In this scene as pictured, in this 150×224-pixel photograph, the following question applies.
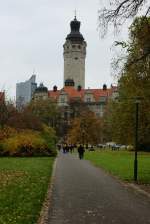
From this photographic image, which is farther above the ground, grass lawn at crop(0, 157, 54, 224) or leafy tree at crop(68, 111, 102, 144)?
leafy tree at crop(68, 111, 102, 144)

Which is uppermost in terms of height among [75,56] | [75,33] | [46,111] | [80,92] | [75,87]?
[75,33]

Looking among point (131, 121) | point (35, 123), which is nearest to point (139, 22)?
point (131, 121)

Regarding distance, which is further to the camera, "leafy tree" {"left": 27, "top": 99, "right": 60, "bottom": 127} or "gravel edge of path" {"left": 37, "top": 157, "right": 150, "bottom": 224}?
"leafy tree" {"left": 27, "top": 99, "right": 60, "bottom": 127}

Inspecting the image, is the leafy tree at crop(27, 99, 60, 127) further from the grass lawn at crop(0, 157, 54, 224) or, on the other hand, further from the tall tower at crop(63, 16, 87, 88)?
the grass lawn at crop(0, 157, 54, 224)

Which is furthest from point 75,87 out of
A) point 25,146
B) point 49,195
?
Result: point 49,195

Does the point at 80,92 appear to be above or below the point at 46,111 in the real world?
above

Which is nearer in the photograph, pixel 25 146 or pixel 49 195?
pixel 49 195

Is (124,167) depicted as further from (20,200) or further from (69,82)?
(69,82)

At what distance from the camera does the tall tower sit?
194 metres

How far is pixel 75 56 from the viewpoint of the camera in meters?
196

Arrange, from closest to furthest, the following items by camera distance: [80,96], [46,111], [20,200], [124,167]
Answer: [20,200], [124,167], [46,111], [80,96]

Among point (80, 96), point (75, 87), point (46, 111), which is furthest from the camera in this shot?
point (75, 87)

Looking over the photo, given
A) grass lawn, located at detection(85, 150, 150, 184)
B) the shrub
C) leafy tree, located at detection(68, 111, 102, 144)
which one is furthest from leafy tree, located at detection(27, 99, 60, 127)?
grass lawn, located at detection(85, 150, 150, 184)

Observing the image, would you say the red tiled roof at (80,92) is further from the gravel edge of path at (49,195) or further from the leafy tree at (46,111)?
the gravel edge of path at (49,195)
